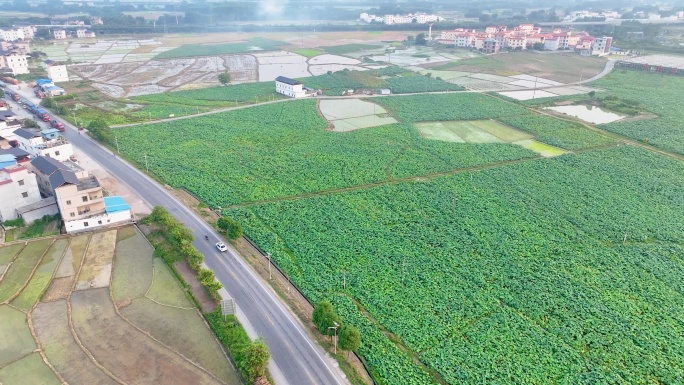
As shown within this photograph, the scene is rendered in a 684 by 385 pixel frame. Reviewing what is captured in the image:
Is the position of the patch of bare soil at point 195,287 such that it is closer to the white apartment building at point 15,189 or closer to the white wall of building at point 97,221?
the white wall of building at point 97,221

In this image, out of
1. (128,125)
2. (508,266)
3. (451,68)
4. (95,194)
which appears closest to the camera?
(508,266)

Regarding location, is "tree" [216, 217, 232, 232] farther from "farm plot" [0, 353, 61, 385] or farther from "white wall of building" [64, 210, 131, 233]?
"farm plot" [0, 353, 61, 385]

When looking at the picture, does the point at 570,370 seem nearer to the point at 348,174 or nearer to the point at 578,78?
the point at 348,174

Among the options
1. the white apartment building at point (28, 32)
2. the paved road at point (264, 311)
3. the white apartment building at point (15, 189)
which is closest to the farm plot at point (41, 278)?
the white apartment building at point (15, 189)

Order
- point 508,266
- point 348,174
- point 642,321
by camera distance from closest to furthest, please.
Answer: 1. point 642,321
2. point 508,266
3. point 348,174

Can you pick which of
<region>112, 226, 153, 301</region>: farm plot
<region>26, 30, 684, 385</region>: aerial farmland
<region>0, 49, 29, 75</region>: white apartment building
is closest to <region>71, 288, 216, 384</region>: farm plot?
<region>26, 30, 684, 385</region>: aerial farmland

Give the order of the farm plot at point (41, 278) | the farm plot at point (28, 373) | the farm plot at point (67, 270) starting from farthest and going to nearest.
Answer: the farm plot at point (67, 270) < the farm plot at point (41, 278) < the farm plot at point (28, 373)

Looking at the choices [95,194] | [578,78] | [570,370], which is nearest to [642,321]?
[570,370]
